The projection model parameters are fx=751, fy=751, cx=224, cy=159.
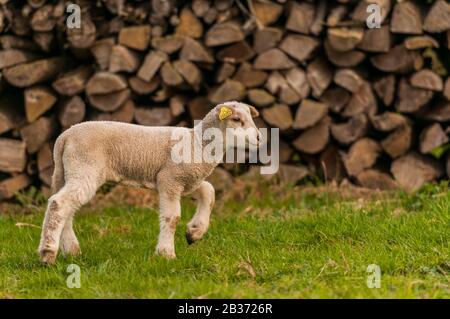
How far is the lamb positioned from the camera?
4.46 meters

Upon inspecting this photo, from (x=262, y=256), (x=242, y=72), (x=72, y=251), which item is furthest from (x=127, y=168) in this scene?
(x=242, y=72)

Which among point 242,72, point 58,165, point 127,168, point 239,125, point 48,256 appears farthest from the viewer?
point 242,72

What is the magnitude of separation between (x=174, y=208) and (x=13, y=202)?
2.68 meters

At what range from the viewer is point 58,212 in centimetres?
442

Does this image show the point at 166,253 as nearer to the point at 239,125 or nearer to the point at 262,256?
the point at 262,256

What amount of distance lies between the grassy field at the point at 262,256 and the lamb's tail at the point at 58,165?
461mm

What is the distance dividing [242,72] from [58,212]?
2.71 metres

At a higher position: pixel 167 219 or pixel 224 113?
pixel 224 113

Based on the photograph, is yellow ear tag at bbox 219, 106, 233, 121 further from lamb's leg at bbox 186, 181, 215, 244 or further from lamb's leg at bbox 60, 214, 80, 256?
lamb's leg at bbox 60, 214, 80, 256

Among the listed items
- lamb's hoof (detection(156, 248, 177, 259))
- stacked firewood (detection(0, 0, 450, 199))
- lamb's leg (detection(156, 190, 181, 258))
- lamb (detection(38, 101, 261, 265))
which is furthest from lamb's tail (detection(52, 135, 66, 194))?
stacked firewood (detection(0, 0, 450, 199))

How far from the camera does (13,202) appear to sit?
266 inches

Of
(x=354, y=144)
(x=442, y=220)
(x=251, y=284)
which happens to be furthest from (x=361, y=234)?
(x=354, y=144)

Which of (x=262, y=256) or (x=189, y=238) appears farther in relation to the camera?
(x=189, y=238)

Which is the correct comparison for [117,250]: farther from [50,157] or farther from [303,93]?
[303,93]
